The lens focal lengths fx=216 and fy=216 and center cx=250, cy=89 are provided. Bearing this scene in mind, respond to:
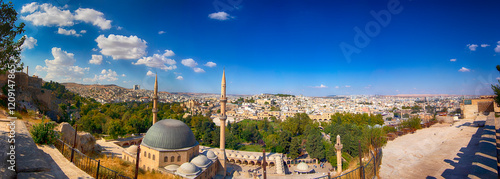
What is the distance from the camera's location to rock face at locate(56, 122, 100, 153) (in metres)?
7.65

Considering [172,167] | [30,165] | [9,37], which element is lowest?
[172,167]

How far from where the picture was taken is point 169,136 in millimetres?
10125

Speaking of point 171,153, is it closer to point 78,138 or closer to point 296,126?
point 78,138

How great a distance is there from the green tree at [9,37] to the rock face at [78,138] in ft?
10.5

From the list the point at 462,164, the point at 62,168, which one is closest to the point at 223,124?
the point at 62,168

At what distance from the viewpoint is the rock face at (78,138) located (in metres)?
7.65

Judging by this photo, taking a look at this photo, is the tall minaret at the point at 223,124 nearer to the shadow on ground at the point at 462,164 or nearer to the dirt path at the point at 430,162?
the dirt path at the point at 430,162

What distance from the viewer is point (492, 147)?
6.24 m

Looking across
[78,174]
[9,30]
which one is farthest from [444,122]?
[9,30]

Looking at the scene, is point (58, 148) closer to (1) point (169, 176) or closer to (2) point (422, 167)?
(1) point (169, 176)

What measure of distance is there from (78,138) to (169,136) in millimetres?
3418

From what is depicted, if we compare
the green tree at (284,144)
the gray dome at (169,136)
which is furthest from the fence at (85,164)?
the green tree at (284,144)

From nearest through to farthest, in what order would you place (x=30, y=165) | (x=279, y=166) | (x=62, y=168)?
(x=30, y=165) < (x=62, y=168) < (x=279, y=166)

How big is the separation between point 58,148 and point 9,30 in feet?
9.07
